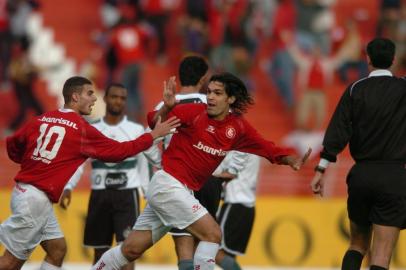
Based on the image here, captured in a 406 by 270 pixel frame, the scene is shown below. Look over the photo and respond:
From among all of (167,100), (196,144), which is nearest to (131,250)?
(196,144)

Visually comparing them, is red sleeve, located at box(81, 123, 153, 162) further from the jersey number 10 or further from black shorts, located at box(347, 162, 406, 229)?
black shorts, located at box(347, 162, 406, 229)

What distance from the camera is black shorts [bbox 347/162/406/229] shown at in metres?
8.64

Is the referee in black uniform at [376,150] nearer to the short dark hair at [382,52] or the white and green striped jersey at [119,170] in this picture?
the short dark hair at [382,52]

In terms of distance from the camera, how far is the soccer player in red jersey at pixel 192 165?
8.72 m

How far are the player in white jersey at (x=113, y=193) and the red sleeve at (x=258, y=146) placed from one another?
97.9 inches

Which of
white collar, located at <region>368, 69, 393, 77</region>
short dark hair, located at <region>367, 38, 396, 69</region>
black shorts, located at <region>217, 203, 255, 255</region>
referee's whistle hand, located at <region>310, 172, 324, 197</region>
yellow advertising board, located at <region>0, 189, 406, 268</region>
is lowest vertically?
yellow advertising board, located at <region>0, 189, 406, 268</region>

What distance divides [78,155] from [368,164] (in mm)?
2591

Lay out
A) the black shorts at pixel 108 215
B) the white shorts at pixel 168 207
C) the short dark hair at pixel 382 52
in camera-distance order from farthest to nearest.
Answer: the black shorts at pixel 108 215 < the short dark hair at pixel 382 52 < the white shorts at pixel 168 207

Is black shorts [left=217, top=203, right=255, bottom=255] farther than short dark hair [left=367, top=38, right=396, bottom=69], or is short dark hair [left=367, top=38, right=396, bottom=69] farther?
black shorts [left=217, top=203, right=255, bottom=255]

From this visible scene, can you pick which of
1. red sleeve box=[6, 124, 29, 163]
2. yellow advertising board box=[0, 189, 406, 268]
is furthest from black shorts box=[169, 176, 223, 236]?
yellow advertising board box=[0, 189, 406, 268]

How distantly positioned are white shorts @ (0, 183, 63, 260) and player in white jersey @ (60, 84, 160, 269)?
209 centimetres

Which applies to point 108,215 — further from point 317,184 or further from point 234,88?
point 317,184

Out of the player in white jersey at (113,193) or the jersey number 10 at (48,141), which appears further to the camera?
the player in white jersey at (113,193)

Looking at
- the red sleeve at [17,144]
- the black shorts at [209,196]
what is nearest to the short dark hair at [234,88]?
the black shorts at [209,196]
